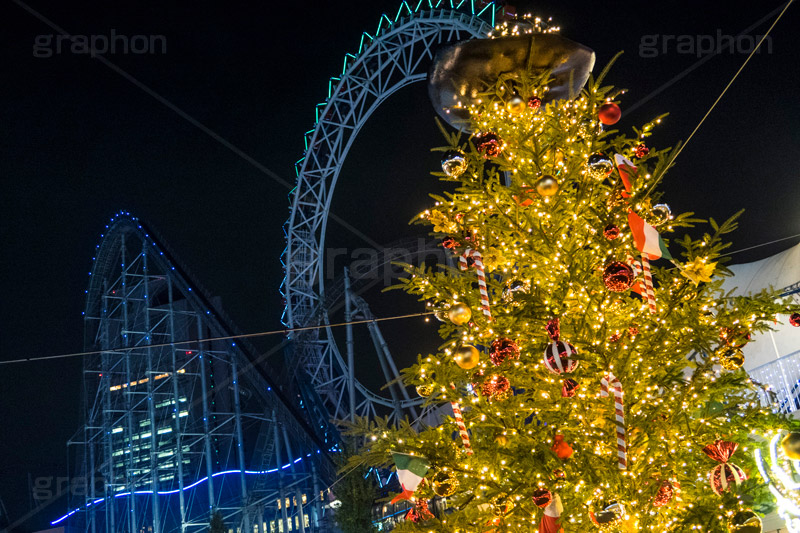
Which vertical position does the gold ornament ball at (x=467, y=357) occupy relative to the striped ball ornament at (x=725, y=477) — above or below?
above

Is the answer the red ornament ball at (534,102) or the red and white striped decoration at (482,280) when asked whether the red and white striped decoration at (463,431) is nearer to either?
the red and white striped decoration at (482,280)

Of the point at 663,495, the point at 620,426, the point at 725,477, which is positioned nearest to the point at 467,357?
the point at 620,426

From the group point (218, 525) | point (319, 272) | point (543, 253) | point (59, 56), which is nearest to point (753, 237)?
point (543, 253)

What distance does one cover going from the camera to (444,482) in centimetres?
335

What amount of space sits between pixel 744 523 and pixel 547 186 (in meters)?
1.79

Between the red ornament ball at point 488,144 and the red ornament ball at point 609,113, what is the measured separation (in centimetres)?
58

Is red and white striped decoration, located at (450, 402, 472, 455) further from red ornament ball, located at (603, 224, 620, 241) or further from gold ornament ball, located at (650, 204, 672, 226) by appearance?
gold ornament ball, located at (650, 204, 672, 226)

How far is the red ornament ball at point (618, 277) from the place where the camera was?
2.97 m

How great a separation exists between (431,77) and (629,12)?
6.12 m

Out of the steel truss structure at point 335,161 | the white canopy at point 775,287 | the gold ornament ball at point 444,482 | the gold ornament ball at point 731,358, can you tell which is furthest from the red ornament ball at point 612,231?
the steel truss structure at point 335,161

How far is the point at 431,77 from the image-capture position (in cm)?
390

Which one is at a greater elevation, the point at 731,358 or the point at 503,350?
the point at 503,350

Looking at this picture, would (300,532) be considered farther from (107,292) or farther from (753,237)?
(753,237)

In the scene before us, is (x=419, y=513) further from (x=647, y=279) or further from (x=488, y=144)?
(x=488, y=144)
